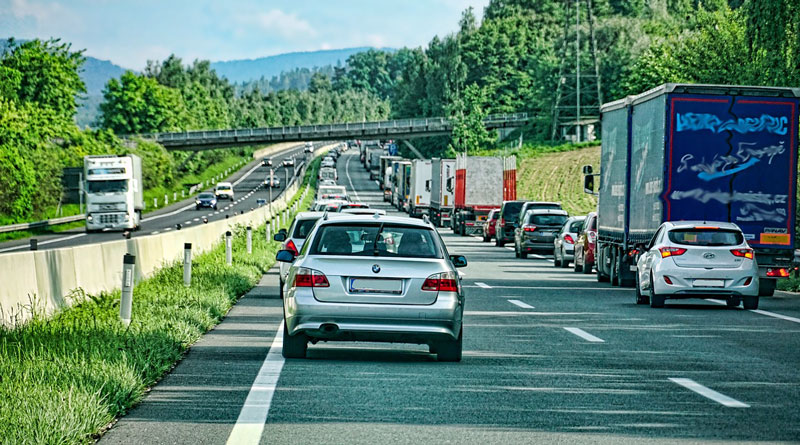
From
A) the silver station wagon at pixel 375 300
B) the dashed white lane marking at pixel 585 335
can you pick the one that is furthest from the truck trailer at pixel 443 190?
the silver station wagon at pixel 375 300

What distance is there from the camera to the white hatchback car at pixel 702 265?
2008cm

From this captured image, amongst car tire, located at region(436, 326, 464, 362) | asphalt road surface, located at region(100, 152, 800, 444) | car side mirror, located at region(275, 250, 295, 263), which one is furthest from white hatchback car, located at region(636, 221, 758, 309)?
car tire, located at region(436, 326, 464, 362)

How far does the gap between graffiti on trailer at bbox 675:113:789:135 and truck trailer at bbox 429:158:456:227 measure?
1480 inches

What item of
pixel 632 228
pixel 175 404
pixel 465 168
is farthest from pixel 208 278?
pixel 465 168

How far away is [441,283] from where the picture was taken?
12234 millimetres

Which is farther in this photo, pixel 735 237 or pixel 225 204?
pixel 225 204

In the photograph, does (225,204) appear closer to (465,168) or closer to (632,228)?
(465,168)

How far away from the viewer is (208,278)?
931 inches

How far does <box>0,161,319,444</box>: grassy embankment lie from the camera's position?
813 centimetres

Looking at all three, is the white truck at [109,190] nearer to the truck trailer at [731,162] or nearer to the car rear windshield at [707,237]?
the truck trailer at [731,162]

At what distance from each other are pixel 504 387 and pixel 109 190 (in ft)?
173

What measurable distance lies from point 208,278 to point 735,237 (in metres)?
9.06

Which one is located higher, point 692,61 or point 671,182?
point 692,61

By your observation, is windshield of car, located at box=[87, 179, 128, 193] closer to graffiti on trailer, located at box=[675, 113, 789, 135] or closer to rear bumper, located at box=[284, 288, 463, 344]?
graffiti on trailer, located at box=[675, 113, 789, 135]
